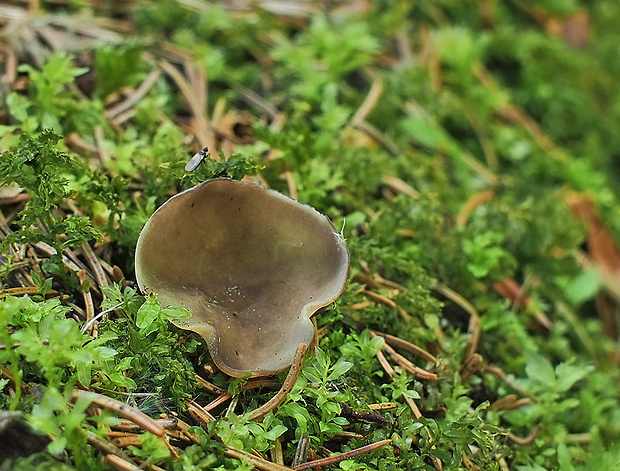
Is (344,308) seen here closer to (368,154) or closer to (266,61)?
(368,154)

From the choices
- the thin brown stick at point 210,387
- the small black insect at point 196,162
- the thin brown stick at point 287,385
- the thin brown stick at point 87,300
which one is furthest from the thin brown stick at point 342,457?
the small black insect at point 196,162

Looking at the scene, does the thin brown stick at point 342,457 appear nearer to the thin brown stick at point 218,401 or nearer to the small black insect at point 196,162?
the thin brown stick at point 218,401

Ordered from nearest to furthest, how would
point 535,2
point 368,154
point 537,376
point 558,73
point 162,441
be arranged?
1. point 162,441
2. point 537,376
3. point 368,154
4. point 558,73
5. point 535,2

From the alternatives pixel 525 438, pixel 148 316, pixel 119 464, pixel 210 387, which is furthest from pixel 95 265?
pixel 525 438

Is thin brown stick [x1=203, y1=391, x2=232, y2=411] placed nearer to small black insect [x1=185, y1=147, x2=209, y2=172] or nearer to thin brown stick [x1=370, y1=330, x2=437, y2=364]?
thin brown stick [x1=370, y1=330, x2=437, y2=364]

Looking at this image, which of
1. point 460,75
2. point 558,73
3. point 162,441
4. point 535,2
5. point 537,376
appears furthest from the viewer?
point 535,2

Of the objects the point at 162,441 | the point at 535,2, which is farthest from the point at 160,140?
the point at 535,2

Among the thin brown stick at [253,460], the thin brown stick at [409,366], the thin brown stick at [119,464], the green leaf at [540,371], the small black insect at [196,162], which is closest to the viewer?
the thin brown stick at [119,464]
